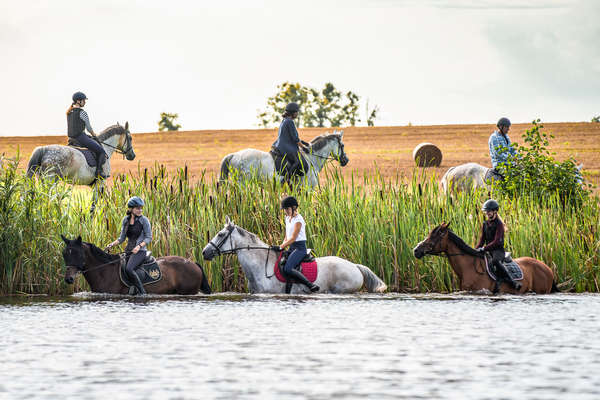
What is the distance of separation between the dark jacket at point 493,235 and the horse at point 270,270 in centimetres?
172

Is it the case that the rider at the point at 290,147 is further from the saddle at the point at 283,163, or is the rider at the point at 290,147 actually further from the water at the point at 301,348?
the water at the point at 301,348

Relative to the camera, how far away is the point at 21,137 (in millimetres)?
76188

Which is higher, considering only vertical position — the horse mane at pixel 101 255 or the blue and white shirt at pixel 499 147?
the blue and white shirt at pixel 499 147

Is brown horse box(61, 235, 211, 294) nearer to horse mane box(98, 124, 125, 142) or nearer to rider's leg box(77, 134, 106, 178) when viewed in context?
rider's leg box(77, 134, 106, 178)

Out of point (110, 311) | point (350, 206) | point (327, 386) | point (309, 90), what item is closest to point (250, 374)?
point (327, 386)

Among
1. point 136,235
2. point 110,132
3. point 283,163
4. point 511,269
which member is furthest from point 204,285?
point 110,132

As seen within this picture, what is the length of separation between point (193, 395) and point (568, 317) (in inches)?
258

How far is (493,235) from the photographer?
51.0ft

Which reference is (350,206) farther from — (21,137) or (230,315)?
(21,137)

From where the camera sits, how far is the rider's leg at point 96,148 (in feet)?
76.6

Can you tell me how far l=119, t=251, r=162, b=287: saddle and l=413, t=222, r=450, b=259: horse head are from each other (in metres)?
4.06


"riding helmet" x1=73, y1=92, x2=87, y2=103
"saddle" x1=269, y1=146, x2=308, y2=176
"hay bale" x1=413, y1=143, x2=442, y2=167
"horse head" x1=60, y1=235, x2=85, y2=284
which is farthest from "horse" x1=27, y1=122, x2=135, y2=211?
"hay bale" x1=413, y1=143, x2=442, y2=167

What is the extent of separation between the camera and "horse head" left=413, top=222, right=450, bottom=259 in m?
15.3

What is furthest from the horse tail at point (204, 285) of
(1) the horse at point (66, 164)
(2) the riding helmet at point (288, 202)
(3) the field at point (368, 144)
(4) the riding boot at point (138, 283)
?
(3) the field at point (368, 144)
